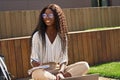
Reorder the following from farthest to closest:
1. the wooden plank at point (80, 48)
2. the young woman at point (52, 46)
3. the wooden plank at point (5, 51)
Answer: the wooden plank at point (80, 48), the wooden plank at point (5, 51), the young woman at point (52, 46)

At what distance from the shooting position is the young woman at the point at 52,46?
4.64 m

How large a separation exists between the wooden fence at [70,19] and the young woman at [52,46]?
22.1 feet

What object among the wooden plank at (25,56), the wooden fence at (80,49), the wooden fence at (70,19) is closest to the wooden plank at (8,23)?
the wooden fence at (70,19)

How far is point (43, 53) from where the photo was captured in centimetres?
475

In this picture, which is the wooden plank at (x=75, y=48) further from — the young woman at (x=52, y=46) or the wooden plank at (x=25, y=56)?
the young woman at (x=52, y=46)

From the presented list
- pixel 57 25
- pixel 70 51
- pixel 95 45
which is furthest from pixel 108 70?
pixel 57 25

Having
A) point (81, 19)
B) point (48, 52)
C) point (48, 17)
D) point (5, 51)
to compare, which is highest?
point (48, 17)

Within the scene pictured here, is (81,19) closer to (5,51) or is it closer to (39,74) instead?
(5,51)

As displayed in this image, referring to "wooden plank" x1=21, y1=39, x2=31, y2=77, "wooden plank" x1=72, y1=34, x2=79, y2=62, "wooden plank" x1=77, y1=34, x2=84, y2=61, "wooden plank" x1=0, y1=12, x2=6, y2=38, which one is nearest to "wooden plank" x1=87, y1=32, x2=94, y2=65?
"wooden plank" x1=77, y1=34, x2=84, y2=61

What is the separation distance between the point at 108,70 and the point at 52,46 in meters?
4.17

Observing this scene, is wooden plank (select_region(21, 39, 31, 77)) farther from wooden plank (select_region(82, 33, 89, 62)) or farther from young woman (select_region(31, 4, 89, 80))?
young woman (select_region(31, 4, 89, 80))

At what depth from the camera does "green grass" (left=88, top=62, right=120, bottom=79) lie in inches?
320

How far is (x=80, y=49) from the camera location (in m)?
9.85

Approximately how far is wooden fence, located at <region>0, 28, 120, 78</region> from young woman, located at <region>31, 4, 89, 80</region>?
12.3ft
